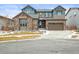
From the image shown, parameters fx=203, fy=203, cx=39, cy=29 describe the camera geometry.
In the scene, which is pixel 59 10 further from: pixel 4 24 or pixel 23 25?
pixel 4 24

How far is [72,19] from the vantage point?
6137 millimetres

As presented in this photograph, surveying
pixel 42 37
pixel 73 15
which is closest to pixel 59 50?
pixel 42 37

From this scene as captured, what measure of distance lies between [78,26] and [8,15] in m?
2.17

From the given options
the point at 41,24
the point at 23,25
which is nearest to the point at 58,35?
the point at 41,24

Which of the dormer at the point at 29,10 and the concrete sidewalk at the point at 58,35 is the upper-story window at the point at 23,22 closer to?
the dormer at the point at 29,10

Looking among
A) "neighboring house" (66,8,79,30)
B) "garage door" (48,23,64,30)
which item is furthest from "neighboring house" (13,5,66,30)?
"neighboring house" (66,8,79,30)

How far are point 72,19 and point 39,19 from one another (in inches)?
40.4

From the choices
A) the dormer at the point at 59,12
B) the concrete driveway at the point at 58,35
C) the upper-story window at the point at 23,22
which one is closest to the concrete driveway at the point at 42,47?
the concrete driveway at the point at 58,35

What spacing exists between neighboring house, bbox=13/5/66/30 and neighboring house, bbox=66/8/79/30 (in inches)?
6.3

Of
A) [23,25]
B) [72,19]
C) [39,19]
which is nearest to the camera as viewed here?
[72,19]

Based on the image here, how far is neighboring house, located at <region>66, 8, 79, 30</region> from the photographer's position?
6145mm

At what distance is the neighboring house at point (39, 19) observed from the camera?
6.28 meters

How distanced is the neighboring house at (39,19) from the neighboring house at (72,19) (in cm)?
16

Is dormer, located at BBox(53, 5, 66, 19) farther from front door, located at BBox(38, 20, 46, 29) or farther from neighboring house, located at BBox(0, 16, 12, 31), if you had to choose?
neighboring house, located at BBox(0, 16, 12, 31)
